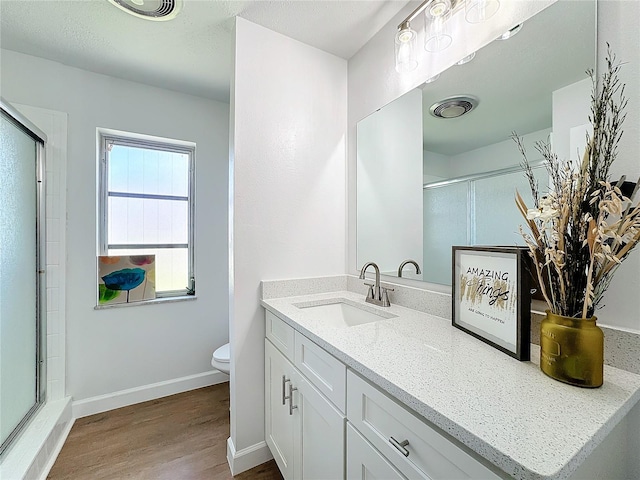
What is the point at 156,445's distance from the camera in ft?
5.60

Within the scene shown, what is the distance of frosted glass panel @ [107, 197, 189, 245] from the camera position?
2.18m

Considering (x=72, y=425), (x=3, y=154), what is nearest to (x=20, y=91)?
(x=3, y=154)

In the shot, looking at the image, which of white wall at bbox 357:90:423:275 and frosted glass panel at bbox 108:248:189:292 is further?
frosted glass panel at bbox 108:248:189:292

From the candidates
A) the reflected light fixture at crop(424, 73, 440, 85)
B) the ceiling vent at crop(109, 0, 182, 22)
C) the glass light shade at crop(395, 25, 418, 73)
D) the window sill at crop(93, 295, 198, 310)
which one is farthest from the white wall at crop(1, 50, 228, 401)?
the reflected light fixture at crop(424, 73, 440, 85)

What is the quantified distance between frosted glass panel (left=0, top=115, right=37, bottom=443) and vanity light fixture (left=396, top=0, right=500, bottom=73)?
6.87 feet

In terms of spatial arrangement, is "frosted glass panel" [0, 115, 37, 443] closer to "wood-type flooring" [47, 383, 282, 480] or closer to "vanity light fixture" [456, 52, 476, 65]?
"wood-type flooring" [47, 383, 282, 480]

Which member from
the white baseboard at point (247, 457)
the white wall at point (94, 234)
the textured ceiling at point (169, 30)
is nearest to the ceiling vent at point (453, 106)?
the textured ceiling at point (169, 30)

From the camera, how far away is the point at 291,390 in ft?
4.04

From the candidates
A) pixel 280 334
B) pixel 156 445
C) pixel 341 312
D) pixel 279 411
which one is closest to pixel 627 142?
pixel 341 312

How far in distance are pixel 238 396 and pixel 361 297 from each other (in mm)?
880

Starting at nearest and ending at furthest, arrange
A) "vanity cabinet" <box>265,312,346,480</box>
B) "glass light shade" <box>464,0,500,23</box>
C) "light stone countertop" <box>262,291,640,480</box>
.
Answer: "light stone countertop" <box>262,291,640,480</box> → "vanity cabinet" <box>265,312,346,480</box> → "glass light shade" <box>464,0,500,23</box>

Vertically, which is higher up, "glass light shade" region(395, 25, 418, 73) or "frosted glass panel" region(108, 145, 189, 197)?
"glass light shade" region(395, 25, 418, 73)

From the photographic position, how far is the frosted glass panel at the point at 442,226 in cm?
122

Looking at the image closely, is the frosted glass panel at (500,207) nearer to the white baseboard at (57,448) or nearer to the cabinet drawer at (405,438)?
the cabinet drawer at (405,438)
